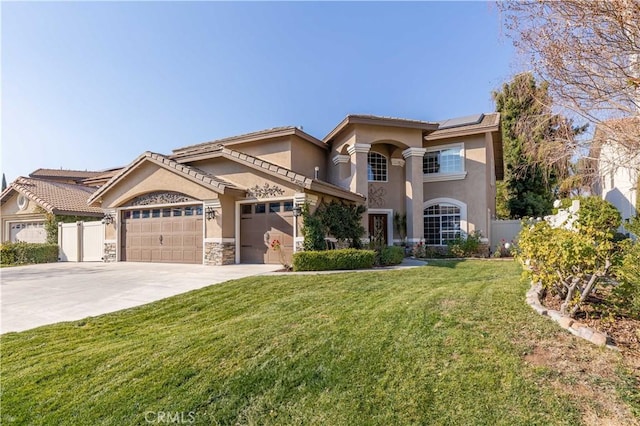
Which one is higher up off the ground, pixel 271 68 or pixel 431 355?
pixel 271 68

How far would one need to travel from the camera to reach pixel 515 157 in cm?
2238

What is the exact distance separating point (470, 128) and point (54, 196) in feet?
81.3

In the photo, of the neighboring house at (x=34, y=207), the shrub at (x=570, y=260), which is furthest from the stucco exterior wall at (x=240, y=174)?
the neighboring house at (x=34, y=207)

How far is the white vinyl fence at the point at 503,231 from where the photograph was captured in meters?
17.8

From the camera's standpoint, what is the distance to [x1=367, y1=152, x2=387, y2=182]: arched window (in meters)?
16.9

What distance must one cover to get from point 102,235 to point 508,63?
62.8 feet

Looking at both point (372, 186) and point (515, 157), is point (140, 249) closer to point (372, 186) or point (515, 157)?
point (372, 186)

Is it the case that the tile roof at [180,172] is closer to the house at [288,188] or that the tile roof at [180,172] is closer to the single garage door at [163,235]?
the house at [288,188]

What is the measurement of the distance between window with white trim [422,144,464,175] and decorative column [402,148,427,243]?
5.90ft

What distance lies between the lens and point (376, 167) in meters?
17.1

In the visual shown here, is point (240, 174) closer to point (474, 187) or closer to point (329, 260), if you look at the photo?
point (329, 260)

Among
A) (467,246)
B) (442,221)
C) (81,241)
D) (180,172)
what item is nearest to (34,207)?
(81,241)

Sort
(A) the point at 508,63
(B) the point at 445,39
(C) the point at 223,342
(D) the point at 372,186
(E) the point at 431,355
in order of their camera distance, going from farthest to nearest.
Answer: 1. (D) the point at 372,186
2. (B) the point at 445,39
3. (A) the point at 508,63
4. (C) the point at 223,342
5. (E) the point at 431,355

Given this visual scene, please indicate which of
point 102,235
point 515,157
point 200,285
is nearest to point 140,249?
point 102,235
